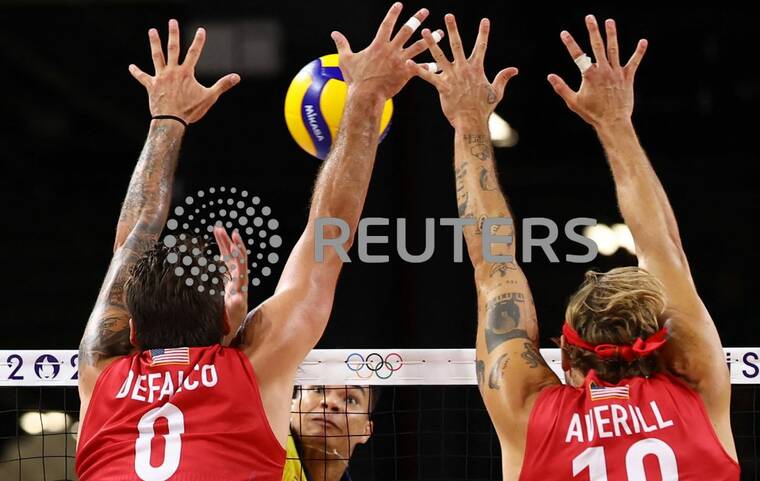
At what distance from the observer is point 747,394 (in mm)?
8734

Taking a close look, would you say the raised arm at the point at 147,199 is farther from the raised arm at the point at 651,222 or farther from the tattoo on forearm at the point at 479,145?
the raised arm at the point at 651,222

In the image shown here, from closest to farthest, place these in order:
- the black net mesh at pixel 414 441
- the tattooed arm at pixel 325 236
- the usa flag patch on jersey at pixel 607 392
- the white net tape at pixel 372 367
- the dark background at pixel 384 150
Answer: the usa flag patch on jersey at pixel 607 392
the tattooed arm at pixel 325 236
the white net tape at pixel 372 367
the black net mesh at pixel 414 441
the dark background at pixel 384 150

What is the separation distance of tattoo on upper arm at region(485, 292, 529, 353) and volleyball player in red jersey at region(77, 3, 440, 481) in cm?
60

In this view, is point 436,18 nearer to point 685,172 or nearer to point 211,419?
point 685,172

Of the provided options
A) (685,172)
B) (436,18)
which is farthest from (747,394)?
(436,18)

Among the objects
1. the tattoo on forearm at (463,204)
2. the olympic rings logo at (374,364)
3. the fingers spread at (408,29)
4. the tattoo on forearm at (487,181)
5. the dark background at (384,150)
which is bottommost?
the olympic rings logo at (374,364)

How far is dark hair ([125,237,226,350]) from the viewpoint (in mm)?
3221

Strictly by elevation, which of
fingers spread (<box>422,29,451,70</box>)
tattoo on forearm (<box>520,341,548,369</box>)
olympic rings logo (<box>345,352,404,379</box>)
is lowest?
tattoo on forearm (<box>520,341,548,369</box>)

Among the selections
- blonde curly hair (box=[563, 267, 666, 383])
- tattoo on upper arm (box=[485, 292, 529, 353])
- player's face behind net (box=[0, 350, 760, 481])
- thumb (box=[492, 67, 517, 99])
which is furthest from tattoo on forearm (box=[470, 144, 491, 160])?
player's face behind net (box=[0, 350, 760, 481])

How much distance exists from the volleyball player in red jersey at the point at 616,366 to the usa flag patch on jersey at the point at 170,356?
980 mm

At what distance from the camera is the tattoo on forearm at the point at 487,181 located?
135 inches

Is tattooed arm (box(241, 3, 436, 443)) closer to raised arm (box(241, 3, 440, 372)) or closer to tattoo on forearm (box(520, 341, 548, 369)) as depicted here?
raised arm (box(241, 3, 440, 372))

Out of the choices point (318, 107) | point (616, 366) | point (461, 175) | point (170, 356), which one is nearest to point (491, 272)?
point (461, 175)

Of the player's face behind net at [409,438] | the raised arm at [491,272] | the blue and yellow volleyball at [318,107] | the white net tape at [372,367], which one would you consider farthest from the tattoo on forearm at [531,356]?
the player's face behind net at [409,438]
